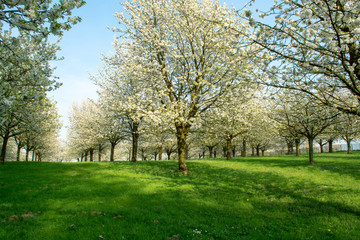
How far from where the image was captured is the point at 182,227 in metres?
7.48

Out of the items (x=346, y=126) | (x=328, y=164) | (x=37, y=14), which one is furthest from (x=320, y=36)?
(x=346, y=126)

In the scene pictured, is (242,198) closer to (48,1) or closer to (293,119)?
(48,1)

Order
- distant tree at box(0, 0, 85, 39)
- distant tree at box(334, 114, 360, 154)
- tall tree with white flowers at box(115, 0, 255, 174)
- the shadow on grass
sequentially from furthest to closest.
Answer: distant tree at box(334, 114, 360, 154), the shadow on grass, tall tree with white flowers at box(115, 0, 255, 174), distant tree at box(0, 0, 85, 39)

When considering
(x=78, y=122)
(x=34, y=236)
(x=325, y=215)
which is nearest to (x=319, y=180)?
(x=325, y=215)

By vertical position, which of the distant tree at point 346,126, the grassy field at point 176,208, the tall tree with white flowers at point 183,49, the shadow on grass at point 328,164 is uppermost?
the tall tree with white flowers at point 183,49

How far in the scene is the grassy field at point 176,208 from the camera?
707cm

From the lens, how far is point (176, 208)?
941 centimetres

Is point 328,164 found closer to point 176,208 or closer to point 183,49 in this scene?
point 183,49

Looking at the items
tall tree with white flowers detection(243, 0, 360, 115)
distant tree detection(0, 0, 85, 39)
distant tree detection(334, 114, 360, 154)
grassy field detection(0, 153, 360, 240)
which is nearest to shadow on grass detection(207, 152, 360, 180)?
grassy field detection(0, 153, 360, 240)

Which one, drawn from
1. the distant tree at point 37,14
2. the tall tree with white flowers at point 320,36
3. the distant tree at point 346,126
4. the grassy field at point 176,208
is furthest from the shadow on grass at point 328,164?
the distant tree at point 37,14

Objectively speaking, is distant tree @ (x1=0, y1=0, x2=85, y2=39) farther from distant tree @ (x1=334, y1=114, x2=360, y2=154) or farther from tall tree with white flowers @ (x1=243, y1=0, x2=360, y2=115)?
distant tree @ (x1=334, y1=114, x2=360, y2=154)

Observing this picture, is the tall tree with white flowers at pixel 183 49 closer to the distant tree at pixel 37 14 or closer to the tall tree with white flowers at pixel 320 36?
the tall tree with white flowers at pixel 320 36

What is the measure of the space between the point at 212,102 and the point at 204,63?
3.53m

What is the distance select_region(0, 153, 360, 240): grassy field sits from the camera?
7074 mm
